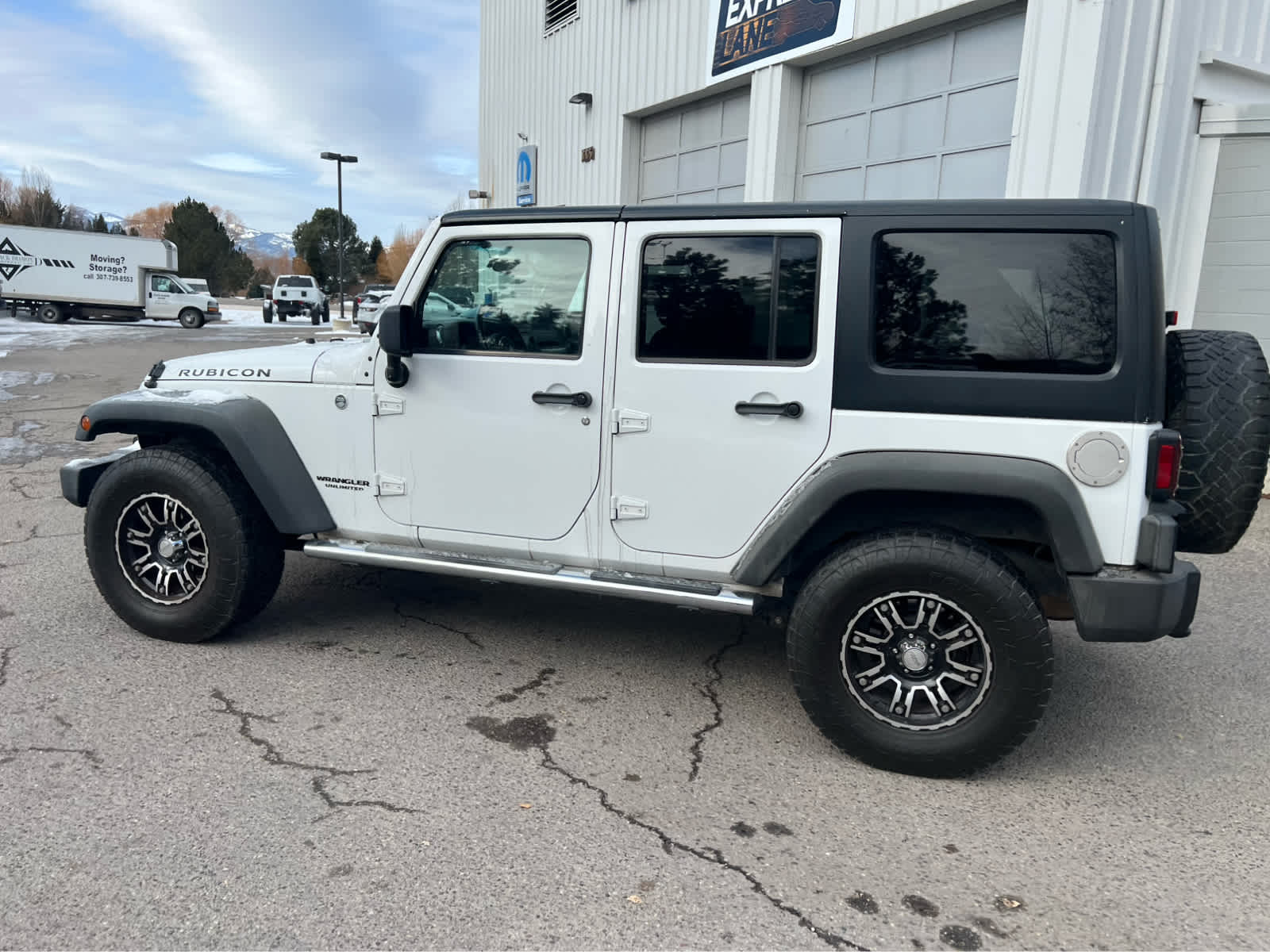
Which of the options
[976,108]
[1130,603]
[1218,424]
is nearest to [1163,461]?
[1218,424]

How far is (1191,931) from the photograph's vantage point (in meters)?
2.40

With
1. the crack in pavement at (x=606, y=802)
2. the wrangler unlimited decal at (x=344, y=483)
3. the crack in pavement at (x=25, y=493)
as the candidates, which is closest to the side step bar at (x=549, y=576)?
the wrangler unlimited decal at (x=344, y=483)

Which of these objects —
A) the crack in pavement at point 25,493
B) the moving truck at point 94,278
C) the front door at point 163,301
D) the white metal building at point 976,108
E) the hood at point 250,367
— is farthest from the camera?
the front door at point 163,301

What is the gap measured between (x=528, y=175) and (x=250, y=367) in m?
12.0

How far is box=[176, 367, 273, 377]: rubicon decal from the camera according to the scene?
4.08 metres

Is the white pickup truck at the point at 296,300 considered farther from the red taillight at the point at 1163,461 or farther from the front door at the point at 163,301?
the red taillight at the point at 1163,461

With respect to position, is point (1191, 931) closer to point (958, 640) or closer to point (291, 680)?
point (958, 640)

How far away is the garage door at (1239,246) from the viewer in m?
7.19

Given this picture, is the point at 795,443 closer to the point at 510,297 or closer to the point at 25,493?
the point at 510,297

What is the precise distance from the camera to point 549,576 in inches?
143

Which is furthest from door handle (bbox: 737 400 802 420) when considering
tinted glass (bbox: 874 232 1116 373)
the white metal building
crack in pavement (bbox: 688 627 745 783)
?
the white metal building

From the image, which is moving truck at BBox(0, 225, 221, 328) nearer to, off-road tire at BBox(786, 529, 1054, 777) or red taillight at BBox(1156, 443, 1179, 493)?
off-road tire at BBox(786, 529, 1054, 777)

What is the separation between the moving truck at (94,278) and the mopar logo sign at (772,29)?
28054mm

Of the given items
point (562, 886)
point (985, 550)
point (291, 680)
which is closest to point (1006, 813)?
point (985, 550)
